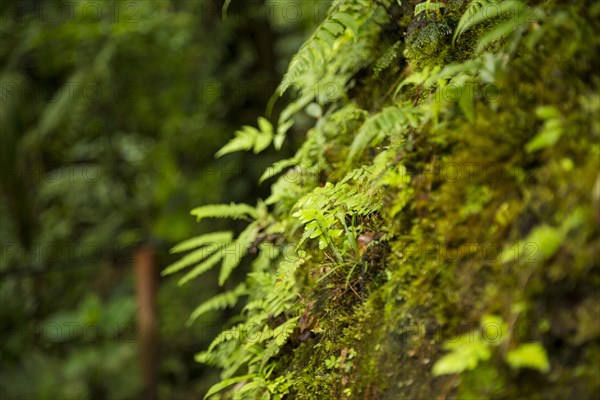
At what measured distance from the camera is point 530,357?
3.82 ft

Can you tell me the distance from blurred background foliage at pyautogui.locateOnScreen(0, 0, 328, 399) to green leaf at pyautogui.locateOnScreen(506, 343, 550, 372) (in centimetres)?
381

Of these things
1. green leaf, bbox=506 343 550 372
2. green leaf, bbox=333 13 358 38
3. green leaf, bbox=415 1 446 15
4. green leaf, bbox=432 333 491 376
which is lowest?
green leaf, bbox=506 343 550 372

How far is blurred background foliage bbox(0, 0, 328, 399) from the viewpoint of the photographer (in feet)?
18.5

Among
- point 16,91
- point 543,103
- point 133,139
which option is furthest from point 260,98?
point 543,103

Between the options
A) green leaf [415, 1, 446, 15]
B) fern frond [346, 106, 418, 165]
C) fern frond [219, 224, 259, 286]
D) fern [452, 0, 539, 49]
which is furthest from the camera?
fern frond [219, 224, 259, 286]

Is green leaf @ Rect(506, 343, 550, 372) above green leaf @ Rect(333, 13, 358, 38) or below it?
below

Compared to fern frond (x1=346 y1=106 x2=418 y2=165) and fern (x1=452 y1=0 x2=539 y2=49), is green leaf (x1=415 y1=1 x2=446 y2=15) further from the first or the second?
fern frond (x1=346 y1=106 x2=418 y2=165)

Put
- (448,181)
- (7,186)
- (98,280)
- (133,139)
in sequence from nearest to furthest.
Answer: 1. (448,181)
2. (7,186)
3. (133,139)
4. (98,280)

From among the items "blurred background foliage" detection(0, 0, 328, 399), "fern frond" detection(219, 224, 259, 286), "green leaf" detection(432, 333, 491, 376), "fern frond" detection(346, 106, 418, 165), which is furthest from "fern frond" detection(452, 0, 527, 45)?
"blurred background foliage" detection(0, 0, 328, 399)

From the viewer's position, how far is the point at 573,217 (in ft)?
3.94

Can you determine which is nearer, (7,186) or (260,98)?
(260,98)

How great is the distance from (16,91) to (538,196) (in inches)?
249

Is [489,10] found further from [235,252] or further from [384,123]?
[235,252]

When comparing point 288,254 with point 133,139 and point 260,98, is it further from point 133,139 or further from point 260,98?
point 133,139
